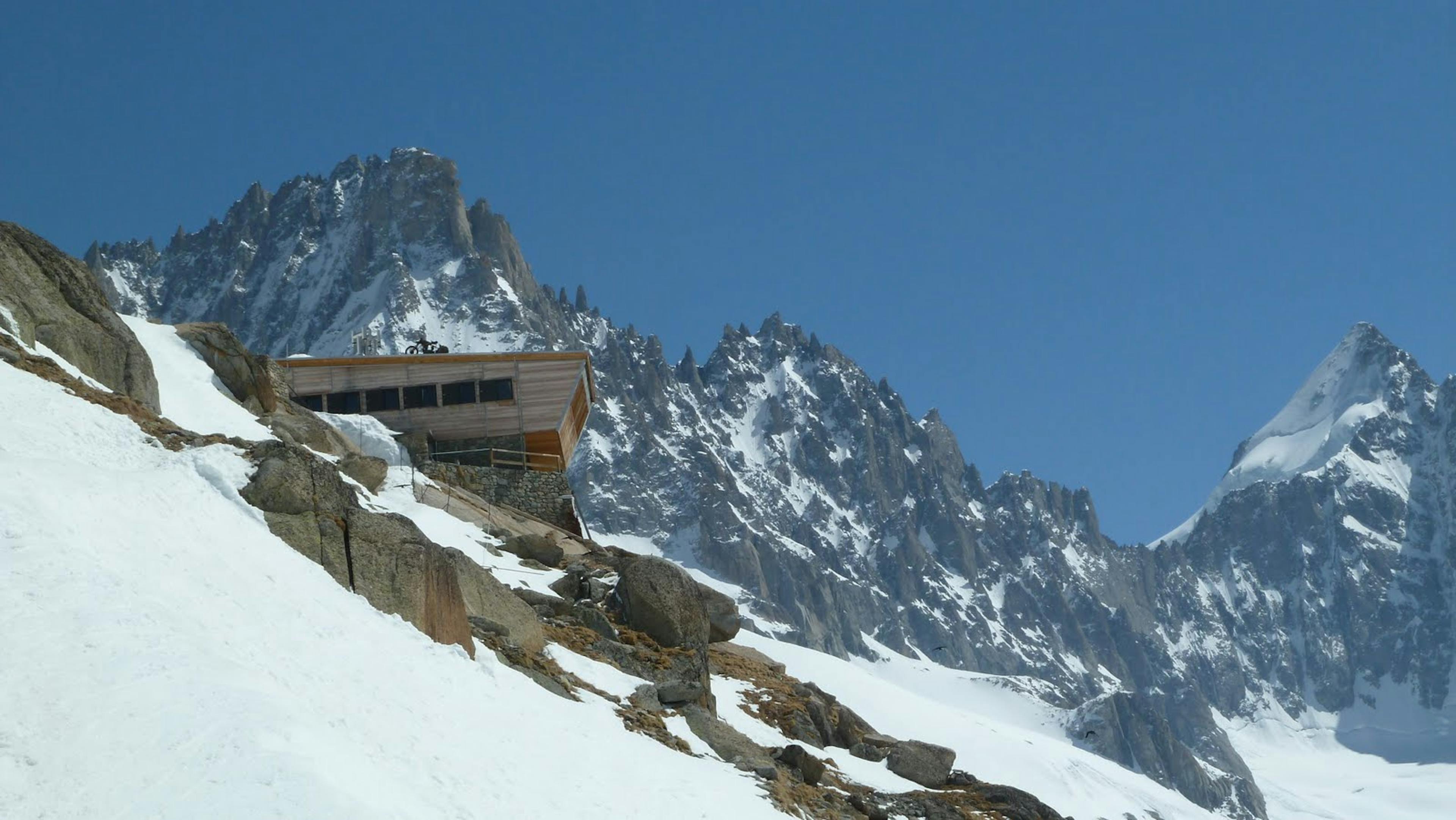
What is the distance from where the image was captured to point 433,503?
40562 mm

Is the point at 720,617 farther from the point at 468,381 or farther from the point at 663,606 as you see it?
the point at 468,381

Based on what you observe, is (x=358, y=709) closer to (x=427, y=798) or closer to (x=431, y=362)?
(x=427, y=798)

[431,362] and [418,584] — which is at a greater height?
[431,362]

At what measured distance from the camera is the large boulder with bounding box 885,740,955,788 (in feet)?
103

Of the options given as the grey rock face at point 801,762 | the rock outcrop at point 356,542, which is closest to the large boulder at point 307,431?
the rock outcrop at point 356,542

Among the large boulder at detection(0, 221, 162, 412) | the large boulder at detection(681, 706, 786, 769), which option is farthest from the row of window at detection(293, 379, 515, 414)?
the large boulder at detection(681, 706, 786, 769)

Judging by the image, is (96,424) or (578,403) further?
(578,403)

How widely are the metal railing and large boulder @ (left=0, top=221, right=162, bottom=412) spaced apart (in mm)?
Answer: 20372

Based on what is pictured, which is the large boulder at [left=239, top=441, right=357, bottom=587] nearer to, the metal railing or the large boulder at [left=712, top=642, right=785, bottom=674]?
the large boulder at [left=712, top=642, right=785, bottom=674]

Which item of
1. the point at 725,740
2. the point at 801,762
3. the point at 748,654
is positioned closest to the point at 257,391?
the point at 748,654

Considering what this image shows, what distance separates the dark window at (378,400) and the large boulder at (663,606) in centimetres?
2532

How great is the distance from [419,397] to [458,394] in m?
1.33

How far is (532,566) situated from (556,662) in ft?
31.0

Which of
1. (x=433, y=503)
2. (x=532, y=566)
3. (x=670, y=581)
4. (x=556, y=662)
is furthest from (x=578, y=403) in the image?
(x=556, y=662)
